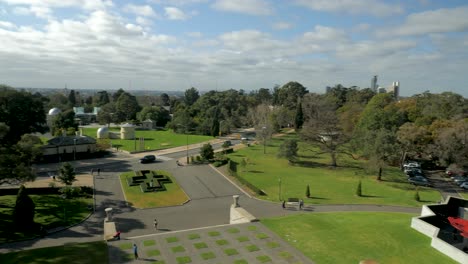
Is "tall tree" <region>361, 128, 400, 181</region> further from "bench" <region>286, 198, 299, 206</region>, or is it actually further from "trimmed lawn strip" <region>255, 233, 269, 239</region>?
"trimmed lawn strip" <region>255, 233, 269, 239</region>

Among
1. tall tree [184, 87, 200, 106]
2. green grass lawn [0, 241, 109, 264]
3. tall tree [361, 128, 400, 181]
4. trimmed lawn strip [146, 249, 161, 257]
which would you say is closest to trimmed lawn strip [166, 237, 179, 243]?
trimmed lawn strip [146, 249, 161, 257]

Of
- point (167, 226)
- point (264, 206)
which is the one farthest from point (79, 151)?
point (264, 206)

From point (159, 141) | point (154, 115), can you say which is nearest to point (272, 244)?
point (159, 141)

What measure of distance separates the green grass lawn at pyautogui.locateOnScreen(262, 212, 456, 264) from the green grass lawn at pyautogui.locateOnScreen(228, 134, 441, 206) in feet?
25.4

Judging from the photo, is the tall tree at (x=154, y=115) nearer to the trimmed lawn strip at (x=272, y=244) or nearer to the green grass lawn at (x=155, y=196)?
the green grass lawn at (x=155, y=196)

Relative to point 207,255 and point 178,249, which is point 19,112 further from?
point 207,255

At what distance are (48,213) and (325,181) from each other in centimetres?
3677

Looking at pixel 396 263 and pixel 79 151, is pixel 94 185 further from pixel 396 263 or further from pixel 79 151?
pixel 396 263

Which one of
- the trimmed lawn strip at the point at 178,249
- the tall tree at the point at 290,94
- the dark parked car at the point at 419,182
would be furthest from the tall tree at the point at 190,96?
the trimmed lawn strip at the point at 178,249

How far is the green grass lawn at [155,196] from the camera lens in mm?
37500

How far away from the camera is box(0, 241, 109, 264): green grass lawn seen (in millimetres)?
22608

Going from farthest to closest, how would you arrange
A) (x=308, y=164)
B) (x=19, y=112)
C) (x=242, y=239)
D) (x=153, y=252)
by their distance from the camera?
(x=308, y=164) < (x=19, y=112) < (x=242, y=239) < (x=153, y=252)

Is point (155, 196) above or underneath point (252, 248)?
underneath

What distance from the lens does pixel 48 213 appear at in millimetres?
32938
